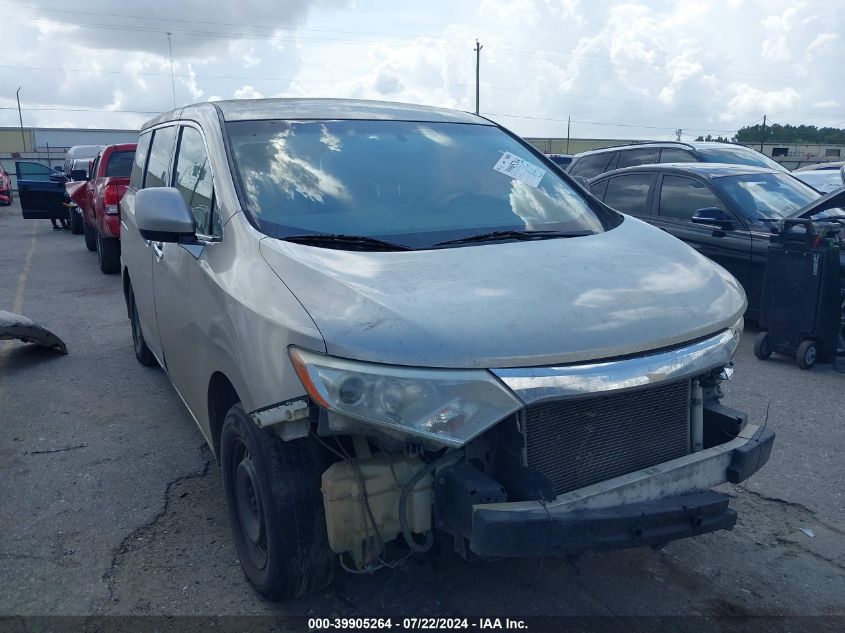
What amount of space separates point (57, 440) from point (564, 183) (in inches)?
135

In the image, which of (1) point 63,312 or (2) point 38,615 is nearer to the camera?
(2) point 38,615

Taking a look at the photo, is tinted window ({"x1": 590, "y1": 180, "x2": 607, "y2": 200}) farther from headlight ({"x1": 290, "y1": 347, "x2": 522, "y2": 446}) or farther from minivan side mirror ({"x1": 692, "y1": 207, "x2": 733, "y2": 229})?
headlight ({"x1": 290, "y1": 347, "x2": 522, "y2": 446})

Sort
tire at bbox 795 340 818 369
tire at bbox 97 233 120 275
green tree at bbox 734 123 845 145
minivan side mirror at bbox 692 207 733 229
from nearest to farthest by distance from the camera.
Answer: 1. tire at bbox 795 340 818 369
2. minivan side mirror at bbox 692 207 733 229
3. tire at bbox 97 233 120 275
4. green tree at bbox 734 123 845 145

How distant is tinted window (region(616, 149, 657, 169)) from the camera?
38.0 ft

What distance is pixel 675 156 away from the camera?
11.3 meters

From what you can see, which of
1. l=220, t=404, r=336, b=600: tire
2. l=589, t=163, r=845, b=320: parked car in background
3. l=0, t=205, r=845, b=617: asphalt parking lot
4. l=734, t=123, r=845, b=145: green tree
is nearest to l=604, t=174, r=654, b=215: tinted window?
l=589, t=163, r=845, b=320: parked car in background

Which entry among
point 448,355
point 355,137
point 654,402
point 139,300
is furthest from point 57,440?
point 654,402

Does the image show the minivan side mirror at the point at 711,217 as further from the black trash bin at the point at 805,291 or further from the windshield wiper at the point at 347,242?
the windshield wiper at the point at 347,242

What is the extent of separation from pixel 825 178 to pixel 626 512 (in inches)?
423

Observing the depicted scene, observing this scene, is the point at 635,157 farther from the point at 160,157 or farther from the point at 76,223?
the point at 76,223

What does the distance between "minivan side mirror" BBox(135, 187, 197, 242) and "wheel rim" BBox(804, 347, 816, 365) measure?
502 cm

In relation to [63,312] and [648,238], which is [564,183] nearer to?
[648,238]

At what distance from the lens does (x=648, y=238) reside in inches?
136

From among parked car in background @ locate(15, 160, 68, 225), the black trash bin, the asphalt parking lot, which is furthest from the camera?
parked car in background @ locate(15, 160, 68, 225)
